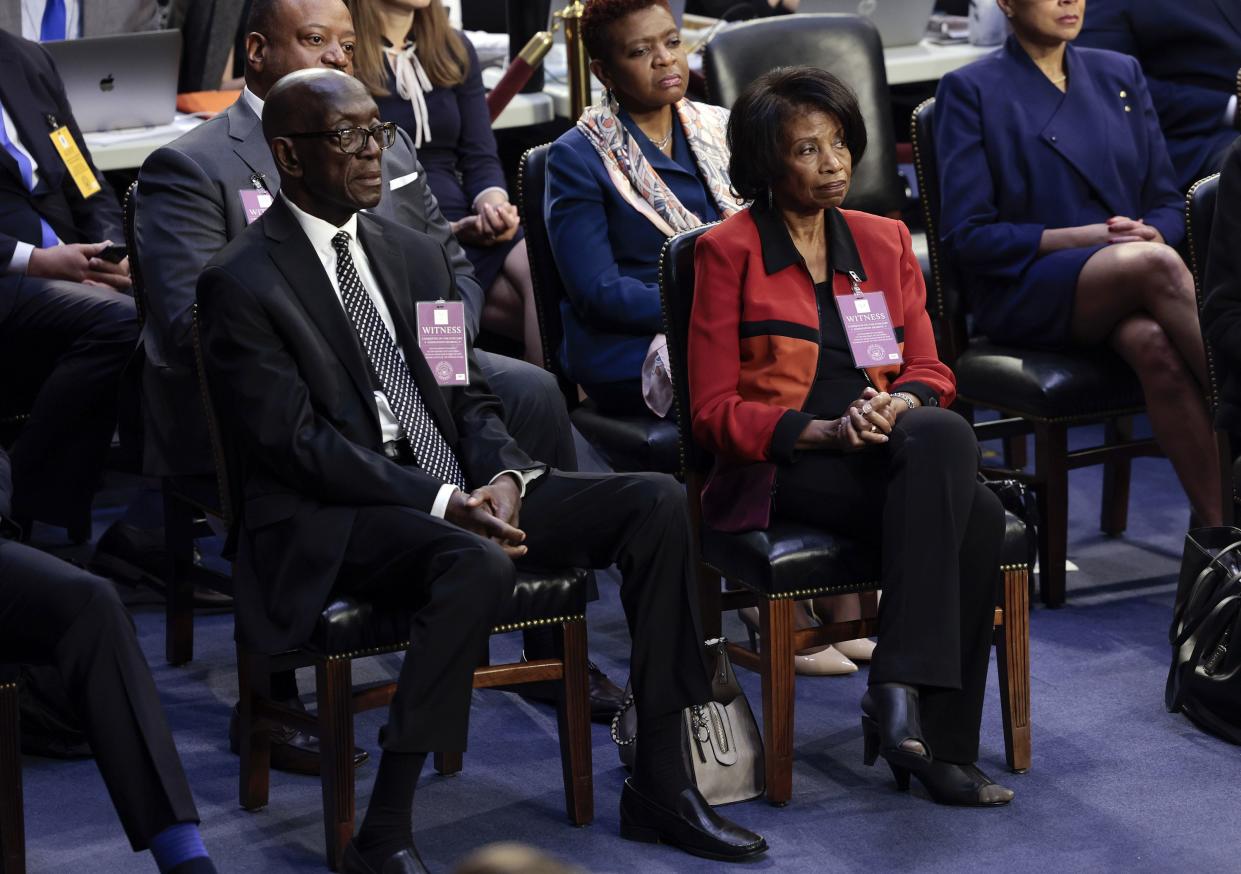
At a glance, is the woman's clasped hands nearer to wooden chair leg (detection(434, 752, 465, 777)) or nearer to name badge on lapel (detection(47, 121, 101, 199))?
wooden chair leg (detection(434, 752, 465, 777))

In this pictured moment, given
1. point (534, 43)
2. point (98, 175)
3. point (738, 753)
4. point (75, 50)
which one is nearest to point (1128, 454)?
point (738, 753)

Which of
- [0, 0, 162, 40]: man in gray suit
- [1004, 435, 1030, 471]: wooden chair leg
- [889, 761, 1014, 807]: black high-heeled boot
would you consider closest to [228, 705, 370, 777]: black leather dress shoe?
[889, 761, 1014, 807]: black high-heeled boot

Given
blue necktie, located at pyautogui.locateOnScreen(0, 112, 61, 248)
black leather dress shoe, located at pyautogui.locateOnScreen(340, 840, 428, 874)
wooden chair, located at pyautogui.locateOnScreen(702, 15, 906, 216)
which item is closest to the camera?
black leather dress shoe, located at pyautogui.locateOnScreen(340, 840, 428, 874)

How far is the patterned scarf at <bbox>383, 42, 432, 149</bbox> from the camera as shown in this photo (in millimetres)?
4715

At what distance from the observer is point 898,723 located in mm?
3037

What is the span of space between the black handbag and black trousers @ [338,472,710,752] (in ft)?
3.24

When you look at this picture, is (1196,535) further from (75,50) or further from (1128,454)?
(75,50)

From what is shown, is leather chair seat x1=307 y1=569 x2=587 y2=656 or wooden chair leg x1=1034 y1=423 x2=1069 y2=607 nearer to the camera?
leather chair seat x1=307 y1=569 x2=587 y2=656

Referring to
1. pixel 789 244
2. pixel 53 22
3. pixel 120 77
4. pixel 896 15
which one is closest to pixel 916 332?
pixel 789 244

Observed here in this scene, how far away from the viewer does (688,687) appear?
120 inches

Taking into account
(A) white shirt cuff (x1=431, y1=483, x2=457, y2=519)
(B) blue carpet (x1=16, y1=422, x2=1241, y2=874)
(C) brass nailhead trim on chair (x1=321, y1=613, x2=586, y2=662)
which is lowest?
(B) blue carpet (x1=16, y1=422, x2=1241, y2=874)

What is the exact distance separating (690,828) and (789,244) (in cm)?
104

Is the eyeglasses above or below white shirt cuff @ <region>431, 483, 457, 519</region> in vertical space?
above

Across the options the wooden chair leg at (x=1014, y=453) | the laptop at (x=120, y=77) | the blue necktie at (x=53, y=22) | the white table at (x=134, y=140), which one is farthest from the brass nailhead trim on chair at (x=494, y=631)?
Result: the blue necktie at (x=53, y=22)
